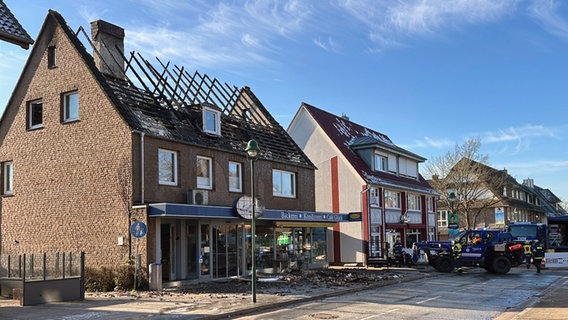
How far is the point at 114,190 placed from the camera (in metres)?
20.6

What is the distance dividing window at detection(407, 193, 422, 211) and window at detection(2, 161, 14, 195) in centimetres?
2605

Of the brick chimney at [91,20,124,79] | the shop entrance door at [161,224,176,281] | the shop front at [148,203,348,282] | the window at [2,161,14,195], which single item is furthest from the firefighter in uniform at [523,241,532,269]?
the window at [2,161,14,195]

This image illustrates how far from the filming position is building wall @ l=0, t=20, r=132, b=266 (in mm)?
20750

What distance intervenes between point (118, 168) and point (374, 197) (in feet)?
61.6

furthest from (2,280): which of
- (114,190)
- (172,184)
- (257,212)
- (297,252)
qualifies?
(297,252)

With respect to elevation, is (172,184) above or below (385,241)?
above

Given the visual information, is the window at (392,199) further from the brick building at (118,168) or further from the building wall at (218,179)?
the brick building at (118,168)

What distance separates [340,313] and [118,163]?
1046 cm

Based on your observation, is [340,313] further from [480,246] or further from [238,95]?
[238,95]

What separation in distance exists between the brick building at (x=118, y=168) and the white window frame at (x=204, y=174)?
4cm

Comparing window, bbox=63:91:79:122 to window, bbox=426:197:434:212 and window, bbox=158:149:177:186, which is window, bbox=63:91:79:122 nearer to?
window, bbox=158:149:177:186

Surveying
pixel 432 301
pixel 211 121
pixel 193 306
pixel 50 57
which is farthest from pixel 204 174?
pixel 432 301

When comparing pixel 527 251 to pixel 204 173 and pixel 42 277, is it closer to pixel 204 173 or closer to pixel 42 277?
pixel 204 173

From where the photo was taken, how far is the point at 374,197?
35375 mm
